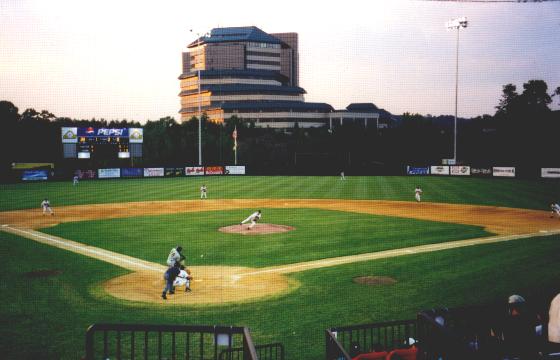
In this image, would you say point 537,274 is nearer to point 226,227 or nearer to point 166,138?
point 226,227

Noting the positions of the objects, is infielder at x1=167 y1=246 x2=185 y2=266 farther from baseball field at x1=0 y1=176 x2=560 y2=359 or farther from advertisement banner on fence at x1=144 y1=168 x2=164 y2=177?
advertisement banner on fence at x1=144 y1=168 x2=164 y2=177

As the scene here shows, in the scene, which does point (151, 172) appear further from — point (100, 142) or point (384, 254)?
point (384, 254)

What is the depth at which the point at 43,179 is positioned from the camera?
2325 inches

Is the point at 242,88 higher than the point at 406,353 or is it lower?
higher

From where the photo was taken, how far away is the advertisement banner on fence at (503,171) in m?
58.3

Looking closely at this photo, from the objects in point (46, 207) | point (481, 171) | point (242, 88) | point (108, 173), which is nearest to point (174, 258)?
point (46, 207)

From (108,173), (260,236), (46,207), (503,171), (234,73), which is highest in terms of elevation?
(234,73)

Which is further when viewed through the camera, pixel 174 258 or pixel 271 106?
pixel 271 106

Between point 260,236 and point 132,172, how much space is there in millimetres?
45047

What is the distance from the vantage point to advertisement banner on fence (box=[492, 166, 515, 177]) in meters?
58.3

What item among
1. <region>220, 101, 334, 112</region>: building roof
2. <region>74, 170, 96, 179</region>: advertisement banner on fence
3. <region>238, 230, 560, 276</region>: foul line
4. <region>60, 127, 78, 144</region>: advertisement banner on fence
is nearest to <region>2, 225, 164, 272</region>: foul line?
<region>238, 230, 560, 276</region>: foul line

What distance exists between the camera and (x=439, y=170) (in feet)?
208

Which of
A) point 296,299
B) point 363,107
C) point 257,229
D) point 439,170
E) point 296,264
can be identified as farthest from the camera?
point 363,107

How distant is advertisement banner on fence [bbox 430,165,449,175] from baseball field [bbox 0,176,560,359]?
25690 millimetres
